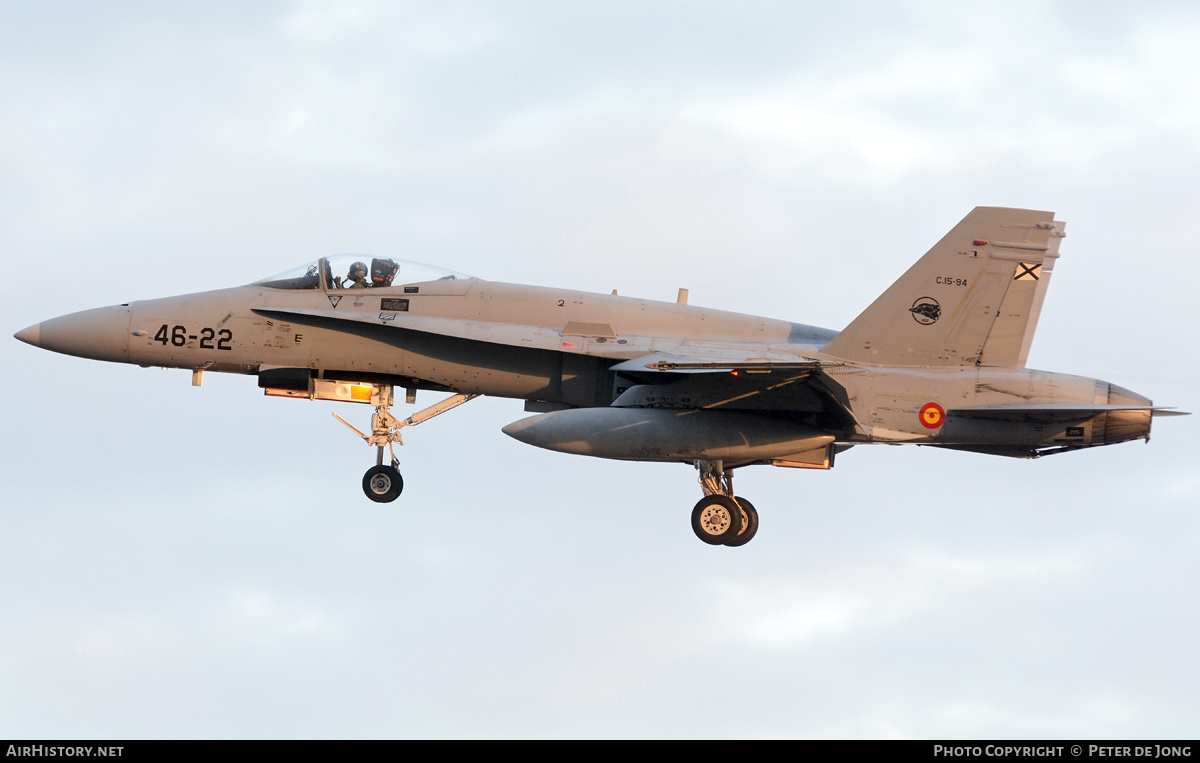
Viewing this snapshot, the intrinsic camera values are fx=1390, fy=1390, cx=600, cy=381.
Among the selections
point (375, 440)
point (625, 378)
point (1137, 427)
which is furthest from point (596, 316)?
point (1137, 427)

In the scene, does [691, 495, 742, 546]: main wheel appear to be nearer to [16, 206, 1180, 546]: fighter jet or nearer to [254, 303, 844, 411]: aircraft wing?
[16, 206, 1180, 546]: fighter jet

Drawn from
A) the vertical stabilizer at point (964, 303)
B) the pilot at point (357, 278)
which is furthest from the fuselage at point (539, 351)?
the vertical stabilizer at point (964, 303)

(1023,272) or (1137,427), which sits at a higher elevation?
(1023,272)

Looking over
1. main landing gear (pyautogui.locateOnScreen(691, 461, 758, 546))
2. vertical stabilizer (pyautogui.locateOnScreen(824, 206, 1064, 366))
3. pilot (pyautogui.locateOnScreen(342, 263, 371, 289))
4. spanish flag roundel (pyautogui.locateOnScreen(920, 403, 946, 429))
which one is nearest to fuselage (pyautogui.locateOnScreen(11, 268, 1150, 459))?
spanish flag roundel (pyautogui.locateOnScreen(920, 403, 946, 429))

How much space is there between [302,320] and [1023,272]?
9246mm

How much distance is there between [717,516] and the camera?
18.5 meters

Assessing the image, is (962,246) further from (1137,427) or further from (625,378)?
(625,378)

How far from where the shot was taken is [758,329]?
18.2m

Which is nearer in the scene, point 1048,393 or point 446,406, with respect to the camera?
point 1048,393

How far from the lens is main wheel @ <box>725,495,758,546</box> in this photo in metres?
18.6

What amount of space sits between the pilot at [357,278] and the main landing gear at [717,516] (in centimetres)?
506

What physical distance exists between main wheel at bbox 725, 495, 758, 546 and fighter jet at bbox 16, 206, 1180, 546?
0.03m

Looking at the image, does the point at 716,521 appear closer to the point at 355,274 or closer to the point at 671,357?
the point at 671,357

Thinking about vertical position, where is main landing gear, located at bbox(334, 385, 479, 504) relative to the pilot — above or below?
below
